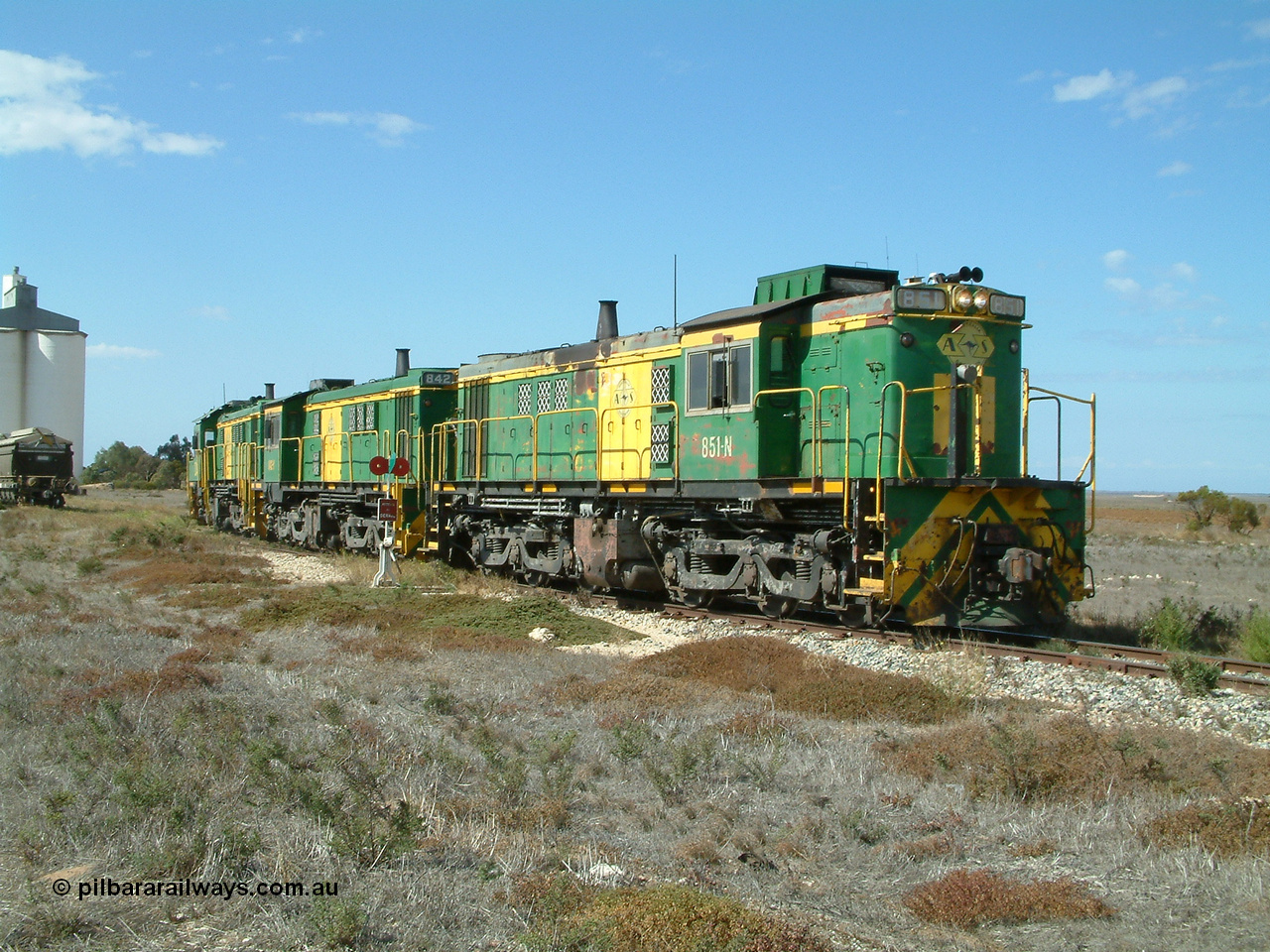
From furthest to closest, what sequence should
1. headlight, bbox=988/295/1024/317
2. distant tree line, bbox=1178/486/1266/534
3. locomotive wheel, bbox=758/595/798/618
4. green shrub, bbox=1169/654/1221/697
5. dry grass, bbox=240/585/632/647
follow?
distant tree line, bbox=1178/486/1266/534, locomotive wheel, bbox=758/595/798/618, dry grass, bbox=240/585/632/647, headlight, bbox=988/295/1024/317, green shrub, bbox=1169/654/1221/697

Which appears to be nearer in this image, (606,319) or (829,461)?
(829,461)

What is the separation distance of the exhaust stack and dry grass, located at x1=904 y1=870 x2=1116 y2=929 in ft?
42.2

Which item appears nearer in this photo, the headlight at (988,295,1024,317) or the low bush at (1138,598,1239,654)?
the low bush at (1138,598,1239,654)

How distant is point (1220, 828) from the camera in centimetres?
519

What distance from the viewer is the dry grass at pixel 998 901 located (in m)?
4.38

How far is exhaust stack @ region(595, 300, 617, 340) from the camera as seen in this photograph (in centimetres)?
1672

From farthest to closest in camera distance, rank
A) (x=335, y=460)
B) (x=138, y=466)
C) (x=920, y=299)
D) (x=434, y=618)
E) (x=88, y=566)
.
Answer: (x=138, y=466) → (x=335, y=460) → (x=88, y=566) → (x=434, y=618) → (x=920, y=299)

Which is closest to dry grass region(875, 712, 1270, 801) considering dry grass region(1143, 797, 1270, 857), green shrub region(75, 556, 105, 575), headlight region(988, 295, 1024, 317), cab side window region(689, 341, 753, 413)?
dry grass region(1143, 797, 1270, 857)

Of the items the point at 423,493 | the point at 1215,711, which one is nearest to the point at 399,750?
the point at 1215,711

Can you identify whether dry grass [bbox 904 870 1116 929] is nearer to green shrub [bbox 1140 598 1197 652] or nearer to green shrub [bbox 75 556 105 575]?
green shrub [bbox 1140 598 1197 652]

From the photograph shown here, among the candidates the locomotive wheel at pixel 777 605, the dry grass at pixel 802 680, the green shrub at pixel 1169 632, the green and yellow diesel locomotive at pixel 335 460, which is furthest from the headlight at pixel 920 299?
the green and yellow diesel locomotive at pixel 335 460

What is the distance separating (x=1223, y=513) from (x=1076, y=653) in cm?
4102

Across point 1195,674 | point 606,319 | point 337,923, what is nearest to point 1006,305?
point 1195,674

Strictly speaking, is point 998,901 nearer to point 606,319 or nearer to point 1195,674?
point 1195,674
